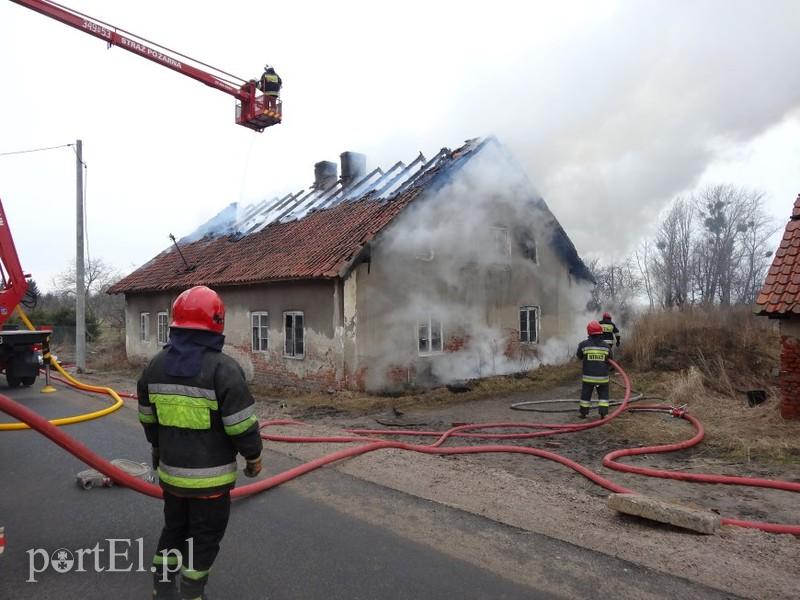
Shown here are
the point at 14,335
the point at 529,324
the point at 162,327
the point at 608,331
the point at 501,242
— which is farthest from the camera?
the point at 162,327

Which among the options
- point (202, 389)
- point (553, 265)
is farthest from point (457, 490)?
point (553, 265)

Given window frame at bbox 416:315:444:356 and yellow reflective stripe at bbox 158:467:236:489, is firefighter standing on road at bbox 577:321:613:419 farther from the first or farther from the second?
yellow reflective stripe at bbox 158:467:236:489

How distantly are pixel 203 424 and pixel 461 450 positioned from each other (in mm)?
3878

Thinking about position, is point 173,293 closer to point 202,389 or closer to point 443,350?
point 443,350

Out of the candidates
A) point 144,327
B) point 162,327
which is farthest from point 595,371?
point 144,327

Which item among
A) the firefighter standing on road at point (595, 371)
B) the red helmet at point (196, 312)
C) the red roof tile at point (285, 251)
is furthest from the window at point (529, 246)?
the red helmet at point (196, 312)

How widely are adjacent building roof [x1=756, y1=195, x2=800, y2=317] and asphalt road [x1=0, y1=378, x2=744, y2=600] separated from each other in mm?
Result: 5668

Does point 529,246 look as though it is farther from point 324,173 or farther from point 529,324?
point 324,173

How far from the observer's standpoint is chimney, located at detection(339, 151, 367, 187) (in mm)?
15930

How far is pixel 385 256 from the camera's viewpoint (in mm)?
11172

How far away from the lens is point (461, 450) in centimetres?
593

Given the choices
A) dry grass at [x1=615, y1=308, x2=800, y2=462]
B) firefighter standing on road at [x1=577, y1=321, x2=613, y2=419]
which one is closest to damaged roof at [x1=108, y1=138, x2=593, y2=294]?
dry grass at [x1=615, y1=308, x2=800, y2=462]

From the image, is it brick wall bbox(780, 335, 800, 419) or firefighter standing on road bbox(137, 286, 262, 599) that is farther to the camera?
brick wall bbox(780, 335, 800, 419)

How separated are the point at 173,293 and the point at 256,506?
1254 cm
